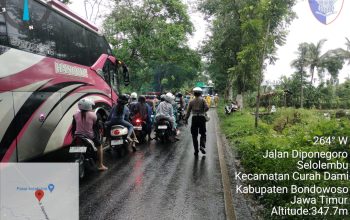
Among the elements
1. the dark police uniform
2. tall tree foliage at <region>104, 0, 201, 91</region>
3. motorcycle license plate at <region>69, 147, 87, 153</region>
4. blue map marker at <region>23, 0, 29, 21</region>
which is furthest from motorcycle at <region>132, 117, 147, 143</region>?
tall tree foliage at <region>104, 0, 201, 91</region>

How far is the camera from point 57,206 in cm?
488

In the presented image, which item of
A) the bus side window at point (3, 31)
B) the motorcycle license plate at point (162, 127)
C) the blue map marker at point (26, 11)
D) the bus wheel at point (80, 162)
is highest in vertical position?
the blue map marker at point (26, 11)

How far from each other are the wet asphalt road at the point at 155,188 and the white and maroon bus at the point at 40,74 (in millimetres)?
1411

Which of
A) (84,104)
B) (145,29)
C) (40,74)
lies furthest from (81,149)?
(145,29)

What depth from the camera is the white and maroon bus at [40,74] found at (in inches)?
230

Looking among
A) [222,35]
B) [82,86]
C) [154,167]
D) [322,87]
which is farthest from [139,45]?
[322,87]

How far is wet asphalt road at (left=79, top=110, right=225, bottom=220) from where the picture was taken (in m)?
4.92

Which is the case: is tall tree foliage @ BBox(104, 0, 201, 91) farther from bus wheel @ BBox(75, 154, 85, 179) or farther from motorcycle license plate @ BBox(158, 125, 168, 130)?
bus wheel @ BBox(75, 154, 85, 179)

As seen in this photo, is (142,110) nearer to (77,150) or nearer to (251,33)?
(77,150)

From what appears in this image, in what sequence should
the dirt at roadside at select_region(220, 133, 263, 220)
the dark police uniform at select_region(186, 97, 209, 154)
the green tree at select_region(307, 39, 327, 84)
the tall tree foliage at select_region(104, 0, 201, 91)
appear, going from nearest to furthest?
1. the dirt at roadside at select_region(220, 133, 263, 220)
2. the dark police uniform at select_region(186, 97, 209, 154)
3. the tall tree foliage at select_region(104, 0, 201, 91)
4. the green tree at select_region(307, 39, 327, 84)

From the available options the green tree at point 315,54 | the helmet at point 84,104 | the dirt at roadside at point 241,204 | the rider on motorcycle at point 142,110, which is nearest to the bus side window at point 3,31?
the helmet at point 84,104

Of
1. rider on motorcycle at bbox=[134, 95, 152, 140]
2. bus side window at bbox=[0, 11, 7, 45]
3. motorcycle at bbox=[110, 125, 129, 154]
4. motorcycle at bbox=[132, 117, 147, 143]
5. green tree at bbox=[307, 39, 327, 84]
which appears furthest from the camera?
green tree at bbox=[307, 39, 327, 84]

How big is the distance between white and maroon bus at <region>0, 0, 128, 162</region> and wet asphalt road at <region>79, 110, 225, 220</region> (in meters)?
1.41

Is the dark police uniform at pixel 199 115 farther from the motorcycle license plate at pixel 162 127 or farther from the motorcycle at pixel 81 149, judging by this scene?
the motorcycle at pixel 81 149
